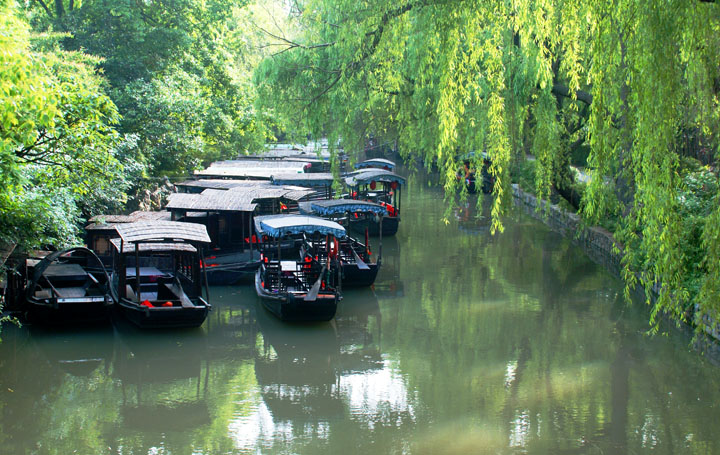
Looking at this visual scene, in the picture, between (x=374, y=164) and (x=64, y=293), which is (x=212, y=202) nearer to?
(x=64, y=293)

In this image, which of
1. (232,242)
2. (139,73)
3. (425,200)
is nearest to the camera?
(232,242)

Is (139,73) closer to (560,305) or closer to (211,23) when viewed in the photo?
(211,23)

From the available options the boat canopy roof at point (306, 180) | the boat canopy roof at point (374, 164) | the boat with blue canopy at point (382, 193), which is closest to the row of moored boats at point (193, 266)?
the boat with blue canopy at point (382, 193)

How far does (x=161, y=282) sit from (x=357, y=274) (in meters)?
4.29

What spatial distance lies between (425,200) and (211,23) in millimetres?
11893

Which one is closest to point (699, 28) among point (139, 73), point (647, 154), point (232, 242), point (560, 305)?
point (647, 154)

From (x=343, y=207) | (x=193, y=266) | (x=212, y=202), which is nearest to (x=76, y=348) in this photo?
(x=193, y=266)

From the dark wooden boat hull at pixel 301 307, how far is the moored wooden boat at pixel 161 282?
50.1 inches

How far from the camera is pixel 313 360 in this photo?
35.3 feet

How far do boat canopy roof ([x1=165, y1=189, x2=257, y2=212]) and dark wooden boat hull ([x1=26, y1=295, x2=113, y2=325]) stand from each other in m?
4.24

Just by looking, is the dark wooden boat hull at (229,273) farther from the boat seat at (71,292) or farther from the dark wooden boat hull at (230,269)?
the boat seat at (71,292)

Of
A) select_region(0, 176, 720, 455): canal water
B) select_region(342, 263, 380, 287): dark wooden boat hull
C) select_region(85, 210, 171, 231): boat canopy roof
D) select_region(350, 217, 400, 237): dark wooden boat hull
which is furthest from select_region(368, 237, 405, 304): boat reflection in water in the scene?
select_region(85, 210, 171, 231): boat canopy roof

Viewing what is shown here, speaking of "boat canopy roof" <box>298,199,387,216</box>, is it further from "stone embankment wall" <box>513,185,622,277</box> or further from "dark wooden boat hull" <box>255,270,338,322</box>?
"dark wooden boat hull" <box>255,270,338,322</box>

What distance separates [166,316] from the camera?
37.2 feet
